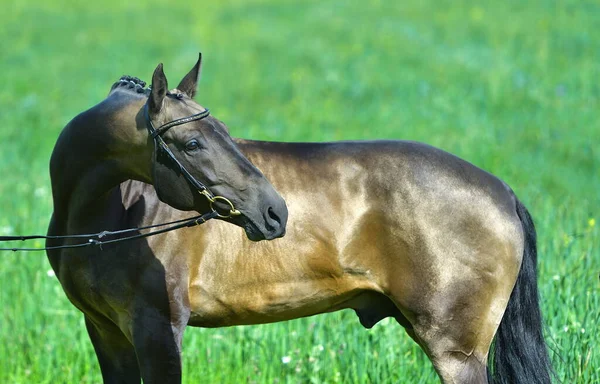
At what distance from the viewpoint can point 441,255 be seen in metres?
4.28

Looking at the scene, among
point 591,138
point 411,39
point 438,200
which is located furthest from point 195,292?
point 411,39

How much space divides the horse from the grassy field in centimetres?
89

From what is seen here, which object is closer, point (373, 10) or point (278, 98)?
point (278, 98)

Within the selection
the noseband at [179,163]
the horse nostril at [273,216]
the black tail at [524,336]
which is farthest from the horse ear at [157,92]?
the black tail at [524,336]

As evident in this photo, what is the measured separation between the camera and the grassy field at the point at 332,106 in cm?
562

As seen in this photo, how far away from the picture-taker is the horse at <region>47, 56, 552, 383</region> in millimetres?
4238

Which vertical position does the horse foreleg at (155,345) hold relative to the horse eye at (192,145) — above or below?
below

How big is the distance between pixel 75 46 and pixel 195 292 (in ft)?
58.5

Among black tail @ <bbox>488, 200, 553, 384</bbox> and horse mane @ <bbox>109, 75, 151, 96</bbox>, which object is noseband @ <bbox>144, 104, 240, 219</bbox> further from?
black tail @ <bbox>488, 200, 553, 384</bbox>

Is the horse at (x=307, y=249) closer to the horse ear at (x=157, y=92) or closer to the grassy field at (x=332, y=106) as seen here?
the horse ear at (x=157, y=92)

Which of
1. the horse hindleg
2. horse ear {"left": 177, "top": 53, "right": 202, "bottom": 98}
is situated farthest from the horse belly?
horse ear {"left": 177, "top": 53, "right": 202, "bottom": 98}

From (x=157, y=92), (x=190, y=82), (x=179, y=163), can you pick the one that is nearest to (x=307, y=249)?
(x=179, y=163)

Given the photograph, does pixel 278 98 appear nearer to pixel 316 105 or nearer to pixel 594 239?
pixel 316 105

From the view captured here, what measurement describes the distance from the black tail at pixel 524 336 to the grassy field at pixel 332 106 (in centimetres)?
31
